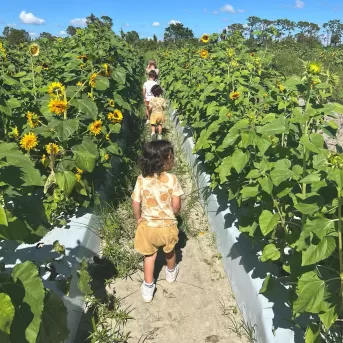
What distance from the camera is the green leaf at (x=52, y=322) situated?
1.55 meters

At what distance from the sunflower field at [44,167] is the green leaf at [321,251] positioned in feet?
3.43

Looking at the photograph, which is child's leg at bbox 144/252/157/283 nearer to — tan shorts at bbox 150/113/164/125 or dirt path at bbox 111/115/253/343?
dirt path at bbox 111/115/253/343

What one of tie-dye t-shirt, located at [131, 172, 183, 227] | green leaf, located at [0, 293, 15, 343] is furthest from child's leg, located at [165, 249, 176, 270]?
green leaf, located at [0, 293, 15, 343]

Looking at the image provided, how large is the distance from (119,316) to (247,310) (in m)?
0.86

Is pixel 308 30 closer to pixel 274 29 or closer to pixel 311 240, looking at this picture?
pixel 274 29

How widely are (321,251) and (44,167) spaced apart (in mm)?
2302

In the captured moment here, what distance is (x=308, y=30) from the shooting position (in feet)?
167

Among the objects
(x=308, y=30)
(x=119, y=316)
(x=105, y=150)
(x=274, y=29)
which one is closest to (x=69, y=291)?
(x=119, y=316)

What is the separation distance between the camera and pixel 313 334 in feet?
6.25

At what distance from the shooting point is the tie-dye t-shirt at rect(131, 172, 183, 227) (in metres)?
2.86

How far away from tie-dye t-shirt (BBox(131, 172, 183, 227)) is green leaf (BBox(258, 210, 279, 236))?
0.85m

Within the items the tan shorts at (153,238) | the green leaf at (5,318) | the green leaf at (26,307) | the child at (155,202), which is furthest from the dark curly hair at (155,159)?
the green leaf at (5,318)

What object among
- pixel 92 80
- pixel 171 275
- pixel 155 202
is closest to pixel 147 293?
pixel 171 275

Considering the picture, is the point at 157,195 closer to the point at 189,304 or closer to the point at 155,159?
the point at 155,159
